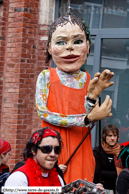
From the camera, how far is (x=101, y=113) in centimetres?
367

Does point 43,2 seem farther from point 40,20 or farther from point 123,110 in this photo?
point 123,110

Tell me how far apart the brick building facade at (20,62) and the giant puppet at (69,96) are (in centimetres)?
174

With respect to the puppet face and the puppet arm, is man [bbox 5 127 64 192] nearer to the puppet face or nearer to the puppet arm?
the puppet arm

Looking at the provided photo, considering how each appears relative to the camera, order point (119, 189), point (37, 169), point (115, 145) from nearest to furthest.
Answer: point (37, 169) < point (119, 189) < point (115, 145)

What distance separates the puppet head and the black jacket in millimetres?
1470

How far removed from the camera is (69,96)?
3883 millimetres

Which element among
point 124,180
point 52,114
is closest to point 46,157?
point 124,180

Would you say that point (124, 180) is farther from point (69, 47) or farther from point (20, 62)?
point (20, 62)

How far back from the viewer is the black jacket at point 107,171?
15.4ft

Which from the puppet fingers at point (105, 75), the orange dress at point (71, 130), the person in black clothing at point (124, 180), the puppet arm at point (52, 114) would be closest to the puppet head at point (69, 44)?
the orange dress at point (71, 130)

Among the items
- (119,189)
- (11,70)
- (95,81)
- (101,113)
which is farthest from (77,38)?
(11,70)

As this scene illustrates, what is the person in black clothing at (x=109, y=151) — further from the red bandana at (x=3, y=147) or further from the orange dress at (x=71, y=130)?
the red bandana at (x=3, y=147)

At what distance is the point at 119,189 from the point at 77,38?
170 centimetres

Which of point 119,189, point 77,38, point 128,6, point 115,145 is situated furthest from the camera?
point 128,6
